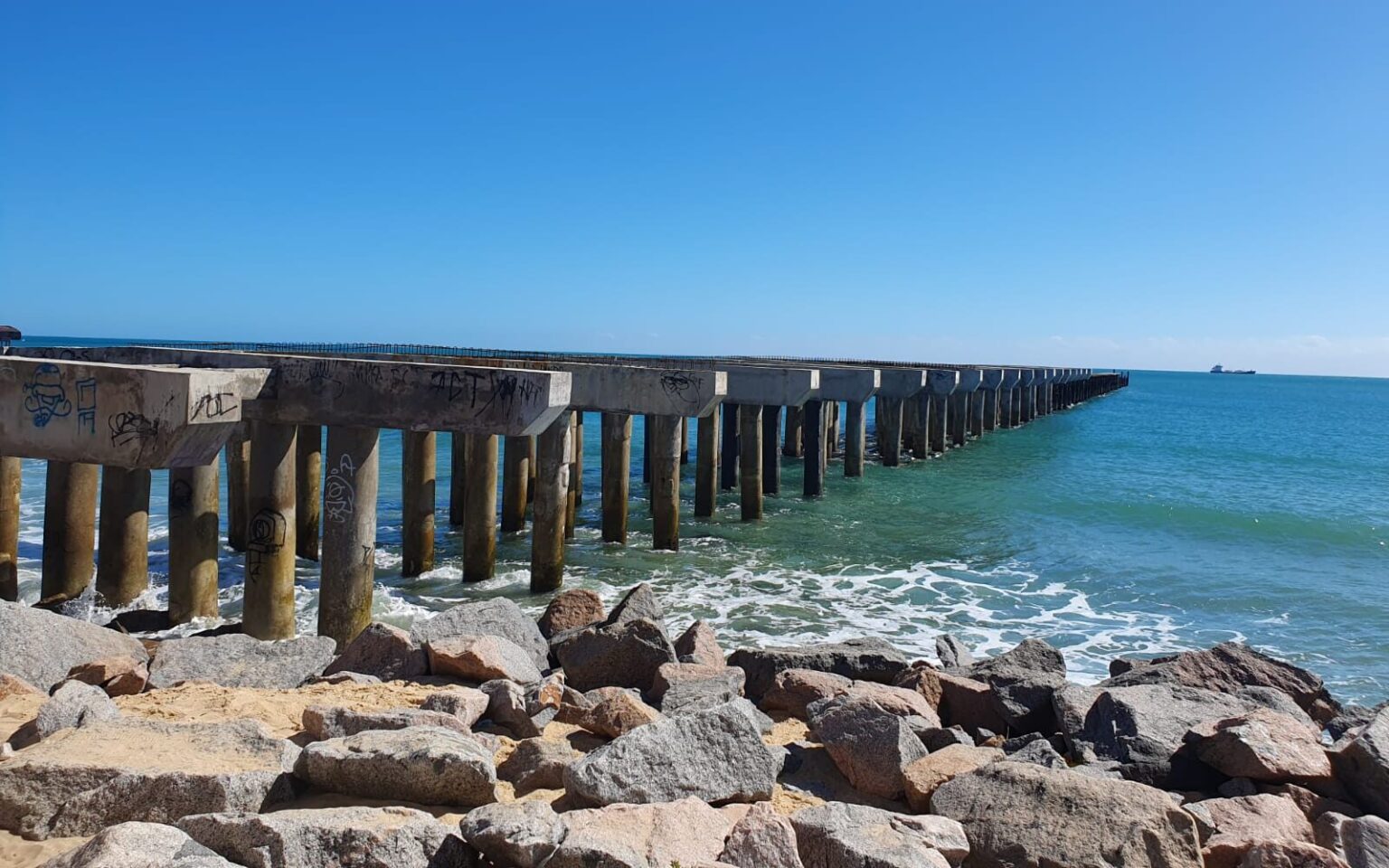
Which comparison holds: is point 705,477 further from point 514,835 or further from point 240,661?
point 514,835

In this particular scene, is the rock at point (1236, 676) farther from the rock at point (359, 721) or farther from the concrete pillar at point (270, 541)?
the concrete pillar at point (270, 541)

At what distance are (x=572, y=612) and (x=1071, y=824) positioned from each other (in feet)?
18.1

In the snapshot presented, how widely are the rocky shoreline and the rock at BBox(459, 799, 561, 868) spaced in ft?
0.03

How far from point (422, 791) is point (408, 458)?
8923 mm

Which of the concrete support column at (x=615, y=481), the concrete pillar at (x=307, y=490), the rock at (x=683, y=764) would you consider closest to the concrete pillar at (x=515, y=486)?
the concrete support column at (x=615, y=481)

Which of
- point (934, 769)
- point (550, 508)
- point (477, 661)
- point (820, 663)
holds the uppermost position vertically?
point (550, 508)

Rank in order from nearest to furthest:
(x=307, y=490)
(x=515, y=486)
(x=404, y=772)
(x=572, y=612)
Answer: (x=404, y=772)
(x=572, y=612)
(x=307, y=490)
(x=515, y=486)

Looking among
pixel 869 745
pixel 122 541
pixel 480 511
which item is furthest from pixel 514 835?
pixel 480 511

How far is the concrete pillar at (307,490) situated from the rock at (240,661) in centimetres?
618

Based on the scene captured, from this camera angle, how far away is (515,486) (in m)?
15.8

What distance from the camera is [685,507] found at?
19703 millimetres

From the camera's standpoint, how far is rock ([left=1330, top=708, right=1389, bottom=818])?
199 inches

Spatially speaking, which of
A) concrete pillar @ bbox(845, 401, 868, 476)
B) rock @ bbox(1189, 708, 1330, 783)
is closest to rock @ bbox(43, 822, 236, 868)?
rock @ bbox(1189, 708, 1330, 783)

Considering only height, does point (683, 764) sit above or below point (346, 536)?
below
